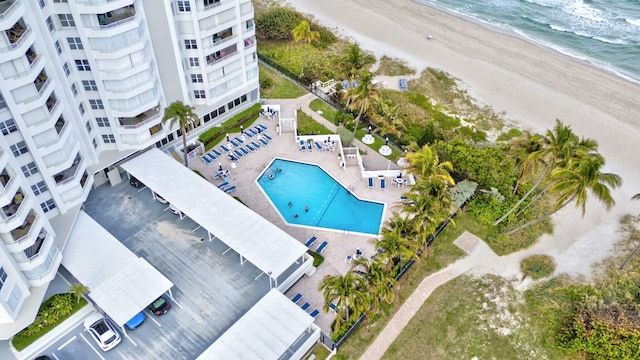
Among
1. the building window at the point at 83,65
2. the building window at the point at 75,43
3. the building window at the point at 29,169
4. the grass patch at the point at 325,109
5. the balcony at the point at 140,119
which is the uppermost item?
the building window at the point at 75,43

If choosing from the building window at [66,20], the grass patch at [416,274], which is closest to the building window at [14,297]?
the building window at [66,20]

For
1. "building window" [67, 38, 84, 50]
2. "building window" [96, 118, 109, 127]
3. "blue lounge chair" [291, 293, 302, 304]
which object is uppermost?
"building window" [67, 38, 84, 50]

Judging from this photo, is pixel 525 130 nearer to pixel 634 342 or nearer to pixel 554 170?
pixel 554 170

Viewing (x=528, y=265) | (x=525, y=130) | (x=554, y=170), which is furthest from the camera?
(x=525, y=130)

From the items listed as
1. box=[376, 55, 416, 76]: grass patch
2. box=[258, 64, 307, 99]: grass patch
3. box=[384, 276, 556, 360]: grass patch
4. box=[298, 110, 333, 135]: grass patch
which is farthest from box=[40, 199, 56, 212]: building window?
box=[376, 55, 416, 76]: grass patch

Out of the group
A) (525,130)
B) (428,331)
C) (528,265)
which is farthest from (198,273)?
(525,130)

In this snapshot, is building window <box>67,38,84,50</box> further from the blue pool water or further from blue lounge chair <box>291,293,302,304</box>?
blue lounge chair <box>291,293,302,304</box>

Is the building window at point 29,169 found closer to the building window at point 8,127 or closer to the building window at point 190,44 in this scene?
the building window at point 8,127
